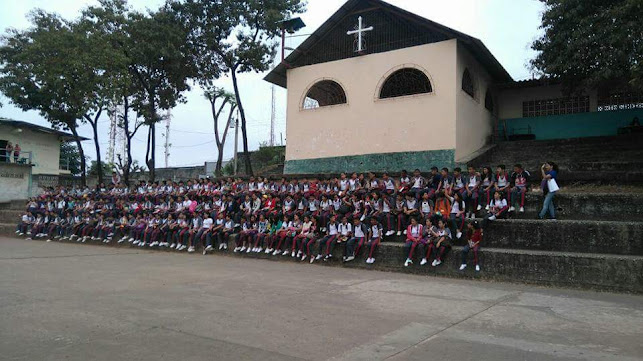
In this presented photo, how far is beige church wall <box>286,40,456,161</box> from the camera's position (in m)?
15.0

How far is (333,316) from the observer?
5.43 meters

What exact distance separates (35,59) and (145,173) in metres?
15.9

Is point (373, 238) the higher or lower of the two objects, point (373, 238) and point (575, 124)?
the lower

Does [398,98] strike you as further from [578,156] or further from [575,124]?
[575,124]

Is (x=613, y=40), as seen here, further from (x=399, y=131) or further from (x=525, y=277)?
(x=525, y=277)

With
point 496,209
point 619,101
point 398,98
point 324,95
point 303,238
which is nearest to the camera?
point 496,209

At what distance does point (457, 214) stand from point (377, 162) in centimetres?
642

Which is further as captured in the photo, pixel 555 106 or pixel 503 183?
pixel 555 106

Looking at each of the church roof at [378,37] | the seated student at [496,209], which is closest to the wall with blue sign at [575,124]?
the church roof at [378,37]

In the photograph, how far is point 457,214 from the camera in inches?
385

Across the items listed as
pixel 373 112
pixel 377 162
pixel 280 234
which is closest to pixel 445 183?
pixel 280 234

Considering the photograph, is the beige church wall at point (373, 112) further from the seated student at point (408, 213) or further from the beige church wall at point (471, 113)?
the seated student at point (408, 213)

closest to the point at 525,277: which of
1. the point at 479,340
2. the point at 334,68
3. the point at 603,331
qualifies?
the point at 603,331

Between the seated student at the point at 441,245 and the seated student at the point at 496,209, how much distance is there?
39.8 inches
